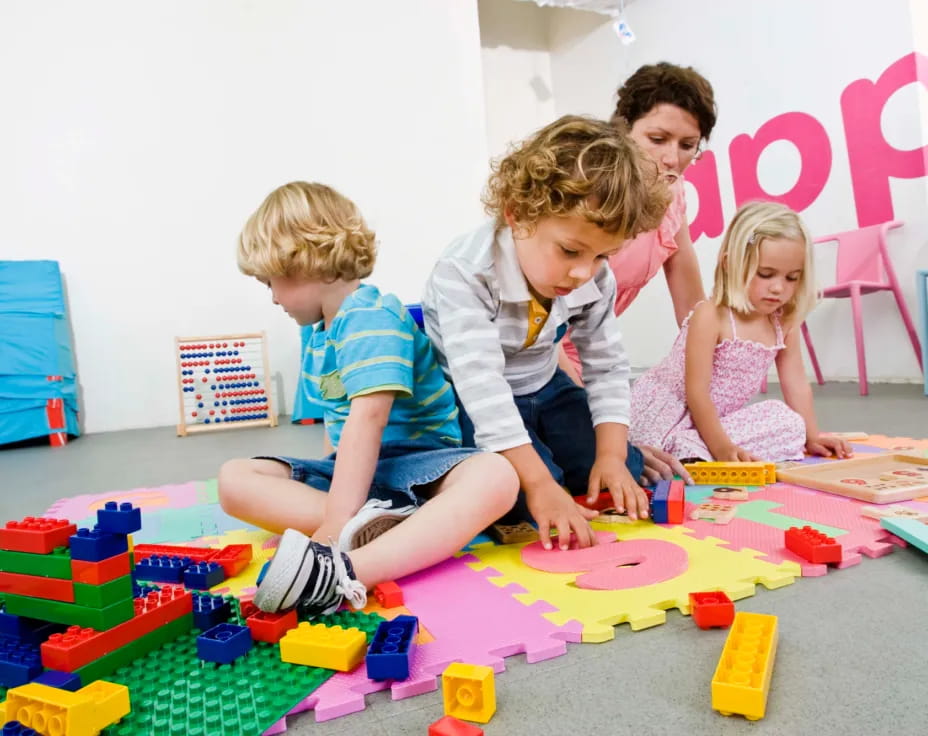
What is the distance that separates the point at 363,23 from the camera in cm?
310

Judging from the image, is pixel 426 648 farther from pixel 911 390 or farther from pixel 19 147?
pixel 19 147

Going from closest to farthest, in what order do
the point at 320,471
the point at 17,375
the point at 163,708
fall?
the point at 163,708, the point at 320,471, the point at 17,375

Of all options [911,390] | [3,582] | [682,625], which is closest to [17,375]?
[3,582]

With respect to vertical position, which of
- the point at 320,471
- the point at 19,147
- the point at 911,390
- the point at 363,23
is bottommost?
the point at 911,390

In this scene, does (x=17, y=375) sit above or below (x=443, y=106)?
below

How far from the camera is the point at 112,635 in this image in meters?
0.54

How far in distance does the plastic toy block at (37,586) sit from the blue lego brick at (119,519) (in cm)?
6

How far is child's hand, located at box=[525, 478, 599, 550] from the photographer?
2.59 feet

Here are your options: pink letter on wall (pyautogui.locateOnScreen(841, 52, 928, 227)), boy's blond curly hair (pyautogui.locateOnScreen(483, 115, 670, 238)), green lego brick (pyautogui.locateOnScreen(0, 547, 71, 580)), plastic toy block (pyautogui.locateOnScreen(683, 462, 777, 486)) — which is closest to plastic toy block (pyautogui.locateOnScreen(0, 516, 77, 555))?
green lego brick (pyautogui.locateOnScreen(0, 547, 71, 580))

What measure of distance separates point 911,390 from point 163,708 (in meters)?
2.44

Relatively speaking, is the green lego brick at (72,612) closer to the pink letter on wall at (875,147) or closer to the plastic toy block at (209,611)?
the plastic toy block at (209,611)

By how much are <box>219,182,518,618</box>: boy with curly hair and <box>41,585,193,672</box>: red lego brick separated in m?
0.08

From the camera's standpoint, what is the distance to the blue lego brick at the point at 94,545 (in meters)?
0.52

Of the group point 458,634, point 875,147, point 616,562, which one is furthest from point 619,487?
point 875,147
